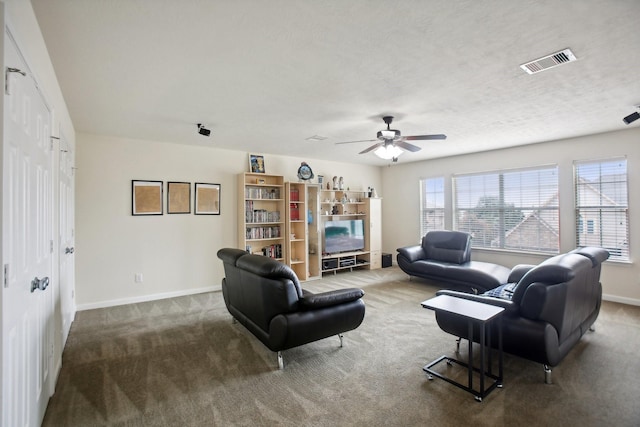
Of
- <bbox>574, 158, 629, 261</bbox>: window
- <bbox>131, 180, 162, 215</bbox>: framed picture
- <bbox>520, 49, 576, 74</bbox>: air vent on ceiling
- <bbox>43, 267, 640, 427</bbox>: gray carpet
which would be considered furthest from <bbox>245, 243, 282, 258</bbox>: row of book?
<bbox>574, 158, 629, 261</bbox>: window

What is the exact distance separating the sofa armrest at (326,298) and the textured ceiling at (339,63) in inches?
77.0

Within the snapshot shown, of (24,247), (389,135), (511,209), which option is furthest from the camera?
(511,209)

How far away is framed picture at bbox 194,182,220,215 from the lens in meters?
5.46

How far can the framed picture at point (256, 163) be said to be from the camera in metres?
6.03

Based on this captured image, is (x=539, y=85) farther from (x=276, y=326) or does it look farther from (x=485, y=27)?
(x=276, y=326)

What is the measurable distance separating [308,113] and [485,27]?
211cm

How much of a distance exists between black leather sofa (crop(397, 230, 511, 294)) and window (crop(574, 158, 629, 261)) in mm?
1348

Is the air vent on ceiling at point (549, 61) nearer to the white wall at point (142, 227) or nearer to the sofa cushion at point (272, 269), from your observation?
the sofa cushion at point (272, 269)

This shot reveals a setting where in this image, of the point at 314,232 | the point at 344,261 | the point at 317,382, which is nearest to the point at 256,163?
the point at 314,232

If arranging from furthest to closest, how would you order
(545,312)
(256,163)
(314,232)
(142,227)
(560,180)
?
(314,232), (256,163), (560,180), (142,227), (545,312)

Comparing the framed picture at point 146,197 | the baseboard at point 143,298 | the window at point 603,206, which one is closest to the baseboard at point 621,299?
the window at point 603,206

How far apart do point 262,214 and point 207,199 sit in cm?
103

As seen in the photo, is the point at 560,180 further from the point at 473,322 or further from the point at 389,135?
the point at 473,322

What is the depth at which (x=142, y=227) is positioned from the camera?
4977 mm
